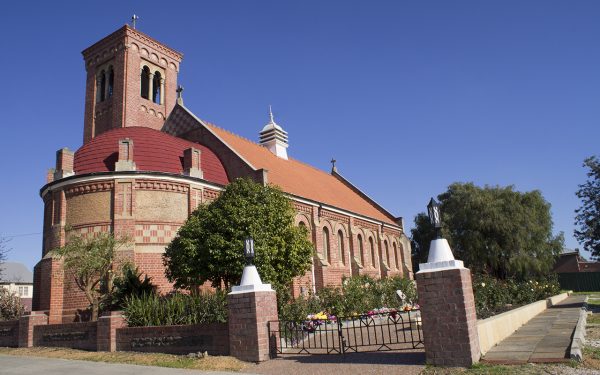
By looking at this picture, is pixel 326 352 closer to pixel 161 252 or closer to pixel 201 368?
pixel 201 368

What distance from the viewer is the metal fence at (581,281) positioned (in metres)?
55.6

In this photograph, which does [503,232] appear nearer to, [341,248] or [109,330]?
[341,248]

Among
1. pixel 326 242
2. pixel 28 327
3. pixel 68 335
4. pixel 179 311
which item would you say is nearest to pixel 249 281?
pixel 179 311

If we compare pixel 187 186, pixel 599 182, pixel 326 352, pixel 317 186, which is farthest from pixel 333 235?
pixel 326 352

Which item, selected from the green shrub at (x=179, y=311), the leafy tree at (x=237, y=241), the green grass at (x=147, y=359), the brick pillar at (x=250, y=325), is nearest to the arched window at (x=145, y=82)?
the leafy tree at (x=237, y=241)

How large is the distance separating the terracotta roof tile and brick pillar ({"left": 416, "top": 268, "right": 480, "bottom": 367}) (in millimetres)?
20731

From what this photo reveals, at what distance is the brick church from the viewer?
73.5 feet

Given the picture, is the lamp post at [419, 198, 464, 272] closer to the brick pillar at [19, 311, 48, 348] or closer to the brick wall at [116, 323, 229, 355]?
the brick wall at [116, 323, 229, 355]

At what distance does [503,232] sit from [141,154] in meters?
31.0

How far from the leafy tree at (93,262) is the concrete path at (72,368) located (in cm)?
493

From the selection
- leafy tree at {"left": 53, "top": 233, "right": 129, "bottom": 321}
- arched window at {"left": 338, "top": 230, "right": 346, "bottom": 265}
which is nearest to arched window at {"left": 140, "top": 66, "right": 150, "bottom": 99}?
leafy tree at {"left": 53, "top": 233, "right": 129, "bottom": 321}

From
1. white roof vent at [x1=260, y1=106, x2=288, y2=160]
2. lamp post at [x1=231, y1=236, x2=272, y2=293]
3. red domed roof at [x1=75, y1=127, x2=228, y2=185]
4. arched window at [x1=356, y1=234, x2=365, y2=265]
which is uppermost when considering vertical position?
white roof vent at [x1=260, y1=106, x2=288, y2=160]

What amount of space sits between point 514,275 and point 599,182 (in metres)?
17.5

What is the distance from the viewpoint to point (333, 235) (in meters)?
33.9
